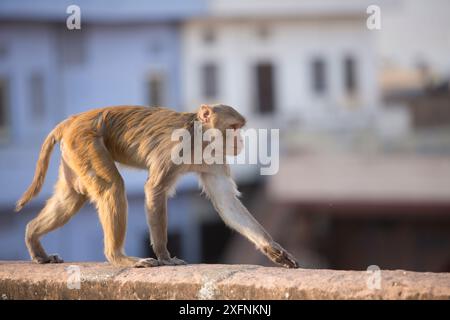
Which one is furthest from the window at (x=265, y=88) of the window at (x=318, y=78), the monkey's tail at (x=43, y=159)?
the monkey's tail at (x=43, y=159)

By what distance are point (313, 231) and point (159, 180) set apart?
380 inches

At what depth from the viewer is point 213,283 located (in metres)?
3.37

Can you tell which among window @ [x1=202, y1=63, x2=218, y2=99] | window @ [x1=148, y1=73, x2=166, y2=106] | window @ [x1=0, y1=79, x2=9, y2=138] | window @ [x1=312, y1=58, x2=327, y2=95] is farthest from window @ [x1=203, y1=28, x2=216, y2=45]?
window @ [x1=0, y1=79, x2=9, y2=138]

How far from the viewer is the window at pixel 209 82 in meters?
16.4

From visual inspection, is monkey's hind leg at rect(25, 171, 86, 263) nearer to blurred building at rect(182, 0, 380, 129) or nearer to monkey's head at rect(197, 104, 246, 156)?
monkey's head at rect(197, 104, 246, 156)

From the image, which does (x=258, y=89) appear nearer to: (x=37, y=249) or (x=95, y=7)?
(x=95, y=7)

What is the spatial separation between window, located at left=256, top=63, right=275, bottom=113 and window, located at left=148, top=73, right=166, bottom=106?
1.68 m

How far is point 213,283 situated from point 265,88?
1369 cm

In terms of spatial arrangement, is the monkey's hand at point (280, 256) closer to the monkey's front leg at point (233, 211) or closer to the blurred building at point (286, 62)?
the monkey's front leg at point (233, 211)

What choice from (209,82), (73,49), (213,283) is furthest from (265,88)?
(213,283)

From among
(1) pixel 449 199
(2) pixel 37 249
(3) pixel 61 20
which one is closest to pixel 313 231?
(1) pixel 449 199

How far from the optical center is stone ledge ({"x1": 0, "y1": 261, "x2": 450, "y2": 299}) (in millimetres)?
3189

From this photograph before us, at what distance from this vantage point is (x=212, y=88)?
16.4 meters
